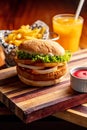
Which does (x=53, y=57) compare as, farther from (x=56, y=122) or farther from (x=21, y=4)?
(x=21, y=4)

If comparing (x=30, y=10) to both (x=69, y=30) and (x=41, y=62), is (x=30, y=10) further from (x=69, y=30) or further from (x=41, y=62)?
(x=41, y=62)

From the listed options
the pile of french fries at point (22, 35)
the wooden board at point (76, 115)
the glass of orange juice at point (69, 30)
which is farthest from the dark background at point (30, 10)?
the wooden board at point (76, 115)

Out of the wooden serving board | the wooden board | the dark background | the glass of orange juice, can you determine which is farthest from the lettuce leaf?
the dark background

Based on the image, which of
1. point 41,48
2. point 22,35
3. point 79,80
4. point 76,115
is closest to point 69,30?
point 22,35

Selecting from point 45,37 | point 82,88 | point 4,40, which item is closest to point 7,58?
point 4,40

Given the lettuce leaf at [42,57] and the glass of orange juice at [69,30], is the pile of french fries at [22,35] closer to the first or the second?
the glass of orange juice at [69,30]

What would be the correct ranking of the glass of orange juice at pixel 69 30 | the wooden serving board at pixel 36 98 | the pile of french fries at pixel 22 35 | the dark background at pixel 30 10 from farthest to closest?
the dark background at pixel 30 10
the glass of orange juice at pixel 69 30
the pile of french fries at pixel 22 35
the wooden serving board at pixel 36 98

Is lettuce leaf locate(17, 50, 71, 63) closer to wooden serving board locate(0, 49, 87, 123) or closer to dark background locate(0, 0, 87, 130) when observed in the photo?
wooden serving board locate(0, 49, 87, 123)
